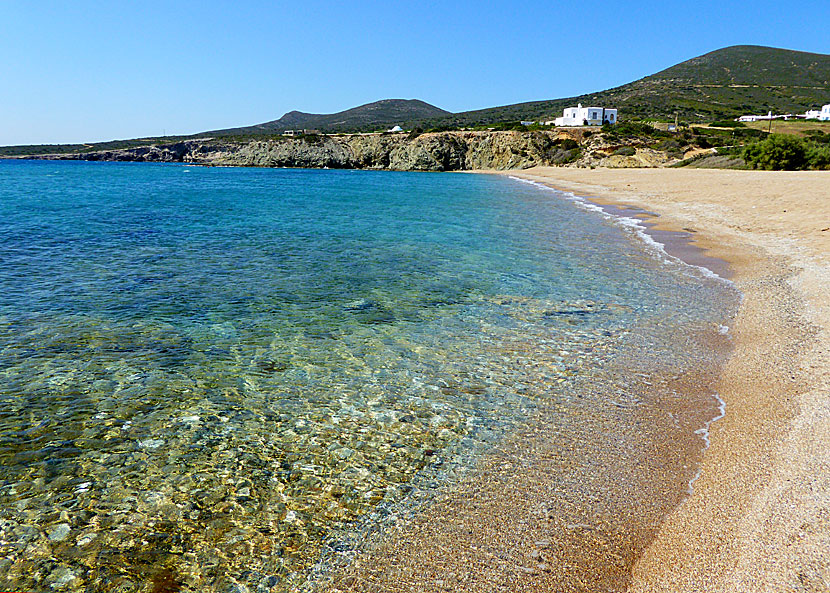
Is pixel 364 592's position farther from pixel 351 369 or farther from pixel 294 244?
pixel 294 244

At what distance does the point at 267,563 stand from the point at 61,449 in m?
2.91

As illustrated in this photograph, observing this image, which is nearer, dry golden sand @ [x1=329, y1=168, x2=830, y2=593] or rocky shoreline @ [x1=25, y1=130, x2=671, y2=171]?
dry golden sand @ [x1=329, y1=168, x2=830, y2=593]

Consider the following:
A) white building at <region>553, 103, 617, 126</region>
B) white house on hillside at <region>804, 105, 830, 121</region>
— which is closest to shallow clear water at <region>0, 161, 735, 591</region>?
white building at <region>553, 103, 617, 126</region>

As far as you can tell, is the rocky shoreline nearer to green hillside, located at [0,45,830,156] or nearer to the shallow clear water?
green hillside, located at [0,45,830,156]

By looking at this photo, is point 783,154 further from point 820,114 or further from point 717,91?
point 717,91

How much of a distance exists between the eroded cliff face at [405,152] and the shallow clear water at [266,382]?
75.9 meters

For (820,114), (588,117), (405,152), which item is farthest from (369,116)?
(820,114)

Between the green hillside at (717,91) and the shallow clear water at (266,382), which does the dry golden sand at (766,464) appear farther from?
the green hillside at (717,91)

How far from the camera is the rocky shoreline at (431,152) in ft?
249

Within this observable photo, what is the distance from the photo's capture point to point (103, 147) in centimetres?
17362

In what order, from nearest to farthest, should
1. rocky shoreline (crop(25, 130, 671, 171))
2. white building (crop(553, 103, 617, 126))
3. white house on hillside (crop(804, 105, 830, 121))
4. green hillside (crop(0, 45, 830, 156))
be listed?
rocky shoreline (crop(25, 130, 671, 171))
white house on hillside (crop(804, 105, 830, 121))
white building (crop(553, 103, 617, 126))
green hillside (crop(0, 45, 830, 156))

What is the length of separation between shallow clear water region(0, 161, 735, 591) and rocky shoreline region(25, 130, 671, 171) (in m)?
58.1

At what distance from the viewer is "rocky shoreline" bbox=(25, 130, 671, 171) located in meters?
75.8

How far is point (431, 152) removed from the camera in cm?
9644
